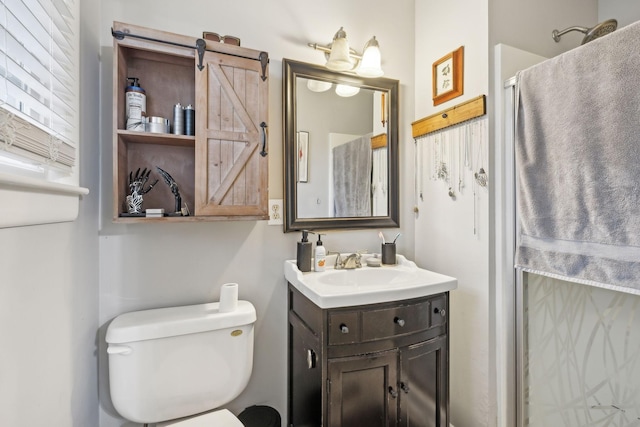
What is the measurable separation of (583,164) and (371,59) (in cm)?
102

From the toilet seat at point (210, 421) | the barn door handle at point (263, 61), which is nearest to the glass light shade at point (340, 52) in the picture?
the barn door handle at point (263, 61)

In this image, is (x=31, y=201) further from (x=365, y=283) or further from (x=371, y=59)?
(x=371, y=59)

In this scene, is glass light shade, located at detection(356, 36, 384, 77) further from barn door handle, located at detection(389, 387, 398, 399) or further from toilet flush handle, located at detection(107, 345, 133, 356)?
toilet flush handle, located at detection(107, 345, 133, 356)

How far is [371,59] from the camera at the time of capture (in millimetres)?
1503

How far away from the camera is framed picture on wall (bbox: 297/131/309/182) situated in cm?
150

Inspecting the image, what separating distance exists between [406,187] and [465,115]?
0.50 meters

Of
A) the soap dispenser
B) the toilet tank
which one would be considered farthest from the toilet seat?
the soap dispenser

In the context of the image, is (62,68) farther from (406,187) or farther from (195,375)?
(406,187)

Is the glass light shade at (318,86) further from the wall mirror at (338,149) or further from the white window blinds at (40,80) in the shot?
the white window blinds at (40,80)

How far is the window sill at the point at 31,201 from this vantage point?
1.78ft

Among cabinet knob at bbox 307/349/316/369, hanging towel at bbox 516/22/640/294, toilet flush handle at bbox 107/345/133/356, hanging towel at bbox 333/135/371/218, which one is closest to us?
hanging towel at bbox 516/22/640/294

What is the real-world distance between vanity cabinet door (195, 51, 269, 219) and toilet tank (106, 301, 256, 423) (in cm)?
44

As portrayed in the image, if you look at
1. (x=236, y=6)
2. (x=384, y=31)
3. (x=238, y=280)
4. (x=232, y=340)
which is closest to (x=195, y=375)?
(x=232, y=340)

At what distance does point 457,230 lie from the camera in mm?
1481
